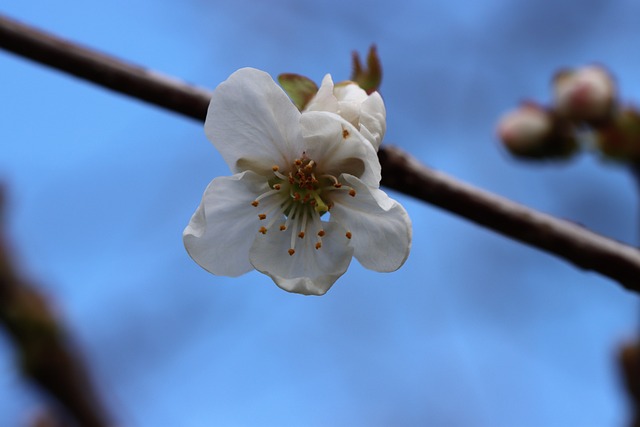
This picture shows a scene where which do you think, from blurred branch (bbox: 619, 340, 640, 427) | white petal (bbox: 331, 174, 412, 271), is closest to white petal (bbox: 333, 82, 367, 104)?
white petal (bbox: 331, 174, 412, 271)

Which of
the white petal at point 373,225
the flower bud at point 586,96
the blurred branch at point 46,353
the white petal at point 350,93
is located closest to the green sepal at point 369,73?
the white petal at point 350,93

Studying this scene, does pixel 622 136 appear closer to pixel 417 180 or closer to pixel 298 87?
pixel 417 180

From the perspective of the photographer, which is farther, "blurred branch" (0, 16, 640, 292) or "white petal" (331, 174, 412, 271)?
"blurred branch" (0, 16, 640, 292)

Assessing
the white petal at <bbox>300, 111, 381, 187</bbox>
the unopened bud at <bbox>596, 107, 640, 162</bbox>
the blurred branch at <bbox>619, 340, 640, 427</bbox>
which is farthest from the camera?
the blurred branch at <bbox>619, 340, 640, 427</bbox>

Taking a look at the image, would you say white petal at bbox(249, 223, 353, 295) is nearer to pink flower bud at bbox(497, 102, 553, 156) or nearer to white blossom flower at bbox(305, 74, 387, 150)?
white blossom flower at bbox(305, 74, 387, 150)

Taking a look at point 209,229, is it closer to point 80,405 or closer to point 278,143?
point 278,143

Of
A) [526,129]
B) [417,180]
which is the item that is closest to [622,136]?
[526,129]

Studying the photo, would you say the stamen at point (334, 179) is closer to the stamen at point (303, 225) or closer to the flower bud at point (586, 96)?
the stamen at point (303, 225)
